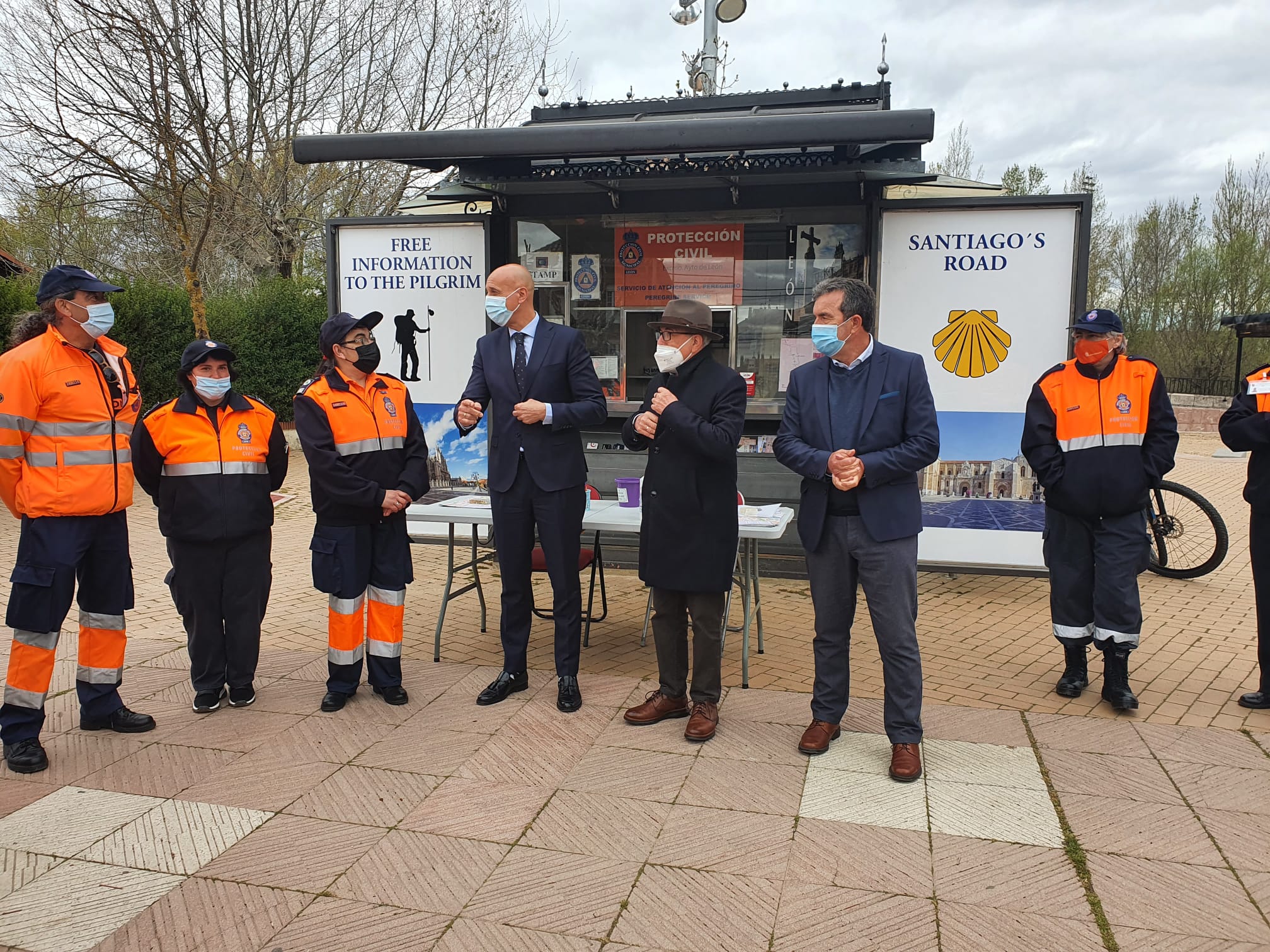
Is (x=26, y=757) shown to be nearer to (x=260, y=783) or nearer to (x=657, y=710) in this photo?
(x=260, y=783)

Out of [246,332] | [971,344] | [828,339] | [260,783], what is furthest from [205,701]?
[246,332]

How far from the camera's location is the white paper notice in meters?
7.32

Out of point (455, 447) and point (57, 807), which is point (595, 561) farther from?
point (57, 807)

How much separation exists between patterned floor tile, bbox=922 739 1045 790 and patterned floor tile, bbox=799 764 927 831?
0.22 metres

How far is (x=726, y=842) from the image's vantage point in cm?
321

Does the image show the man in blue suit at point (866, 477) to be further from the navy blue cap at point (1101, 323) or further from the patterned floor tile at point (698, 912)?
the navy blue cap at point (1101, 323)

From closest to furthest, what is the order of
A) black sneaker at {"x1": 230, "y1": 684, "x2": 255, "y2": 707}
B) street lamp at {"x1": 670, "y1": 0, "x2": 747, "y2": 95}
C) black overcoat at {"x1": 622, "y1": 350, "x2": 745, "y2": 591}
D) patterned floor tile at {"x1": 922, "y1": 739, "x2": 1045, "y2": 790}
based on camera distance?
1. patterned floor tile at {"x1": 922, "y1": 739, "x2": 1045, "y2": 790}
2. black overcoat at {"x1": 622, "y1": 350, "x2": 745, "y2": 591}
3. black sneaker at {"x1": 230, "y1": 684, "x2": 255, "y2": 707}
4. street lamp at {"x1": 670, "y1": 0, "x2": 747, "y2": 95}

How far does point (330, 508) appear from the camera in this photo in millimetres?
4332

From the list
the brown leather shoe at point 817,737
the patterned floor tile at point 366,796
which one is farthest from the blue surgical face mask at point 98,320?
the brown leather shoe at point 817,737

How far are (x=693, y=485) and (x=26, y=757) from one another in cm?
292

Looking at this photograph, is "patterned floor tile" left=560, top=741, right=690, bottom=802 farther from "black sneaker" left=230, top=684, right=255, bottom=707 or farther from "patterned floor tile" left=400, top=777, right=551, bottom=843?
"black sneaker" left=230, top=684, right=255, bottom=707

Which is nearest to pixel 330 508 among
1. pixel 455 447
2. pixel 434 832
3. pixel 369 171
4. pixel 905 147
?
pixel 434 832

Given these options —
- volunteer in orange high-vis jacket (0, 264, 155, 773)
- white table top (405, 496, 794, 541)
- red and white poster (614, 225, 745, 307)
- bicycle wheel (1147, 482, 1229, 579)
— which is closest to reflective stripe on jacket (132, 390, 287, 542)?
volunteer in orange high-vis jacket (0, 264, 155, 773)

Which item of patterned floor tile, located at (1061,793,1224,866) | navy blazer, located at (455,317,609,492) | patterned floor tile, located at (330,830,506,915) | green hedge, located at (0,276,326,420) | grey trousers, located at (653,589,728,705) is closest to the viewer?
patterned floor tile, located at (330,830,506,915)
